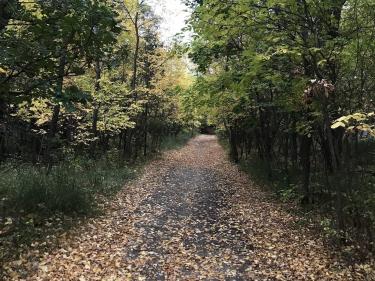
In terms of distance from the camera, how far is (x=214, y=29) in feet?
28.0

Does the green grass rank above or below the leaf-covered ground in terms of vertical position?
above

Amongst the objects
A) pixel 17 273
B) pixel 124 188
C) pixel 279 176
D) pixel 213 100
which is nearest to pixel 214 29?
pixel 213 100

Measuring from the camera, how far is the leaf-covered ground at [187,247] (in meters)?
6.56

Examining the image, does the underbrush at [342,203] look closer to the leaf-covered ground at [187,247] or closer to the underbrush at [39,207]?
the leaf-covered ground at [187,247]

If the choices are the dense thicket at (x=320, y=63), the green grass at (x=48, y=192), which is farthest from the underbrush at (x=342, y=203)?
the green grass at (x=48, y=192)

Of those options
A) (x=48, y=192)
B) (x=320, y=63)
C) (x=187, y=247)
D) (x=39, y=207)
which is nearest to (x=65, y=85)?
(x=48, y=192)

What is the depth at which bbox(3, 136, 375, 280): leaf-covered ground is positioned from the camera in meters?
6.56

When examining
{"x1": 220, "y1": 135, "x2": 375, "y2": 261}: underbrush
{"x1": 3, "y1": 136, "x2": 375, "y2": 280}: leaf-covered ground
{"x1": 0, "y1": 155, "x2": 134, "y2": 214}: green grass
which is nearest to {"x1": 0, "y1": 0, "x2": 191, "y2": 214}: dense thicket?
{"x1": 0, "y1": 155, "x2": 134, "y2": 214}: green grass

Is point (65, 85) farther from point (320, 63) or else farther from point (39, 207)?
point (320, 63)

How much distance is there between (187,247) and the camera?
26.4 ft

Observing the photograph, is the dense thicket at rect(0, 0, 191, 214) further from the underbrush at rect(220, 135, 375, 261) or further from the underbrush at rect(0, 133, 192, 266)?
the underbrush at rect(220, 135, 375, 261)

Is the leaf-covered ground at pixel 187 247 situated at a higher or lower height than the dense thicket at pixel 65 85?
lower

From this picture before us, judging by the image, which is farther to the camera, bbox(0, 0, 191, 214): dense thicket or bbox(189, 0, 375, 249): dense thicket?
bbox(189, 0, 375, 249): dense thicket

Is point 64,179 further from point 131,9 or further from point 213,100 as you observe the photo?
point 131,9
